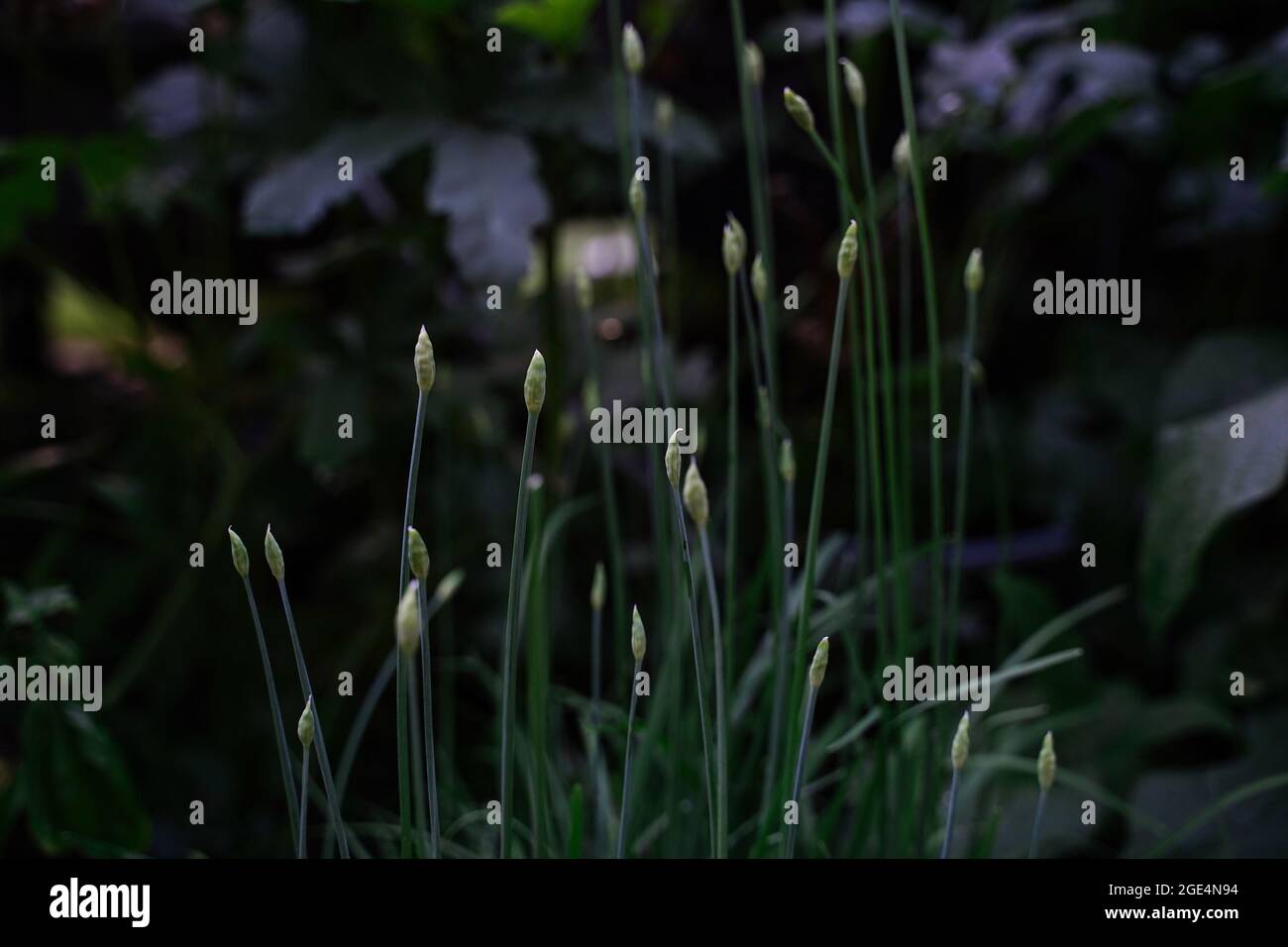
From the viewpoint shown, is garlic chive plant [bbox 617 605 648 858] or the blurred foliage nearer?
garlic chive plant [bbox 617 605 648 858]

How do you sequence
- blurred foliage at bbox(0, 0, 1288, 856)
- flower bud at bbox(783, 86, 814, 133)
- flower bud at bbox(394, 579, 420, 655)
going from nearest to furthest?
1. flower bud at bbox(394, 579, 420, 655)
2. flower bud at bbox(783, 86, 814, 133)
3. blurred foliage at bbox(0, 0, 1288, 856)

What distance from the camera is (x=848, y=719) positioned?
571mm

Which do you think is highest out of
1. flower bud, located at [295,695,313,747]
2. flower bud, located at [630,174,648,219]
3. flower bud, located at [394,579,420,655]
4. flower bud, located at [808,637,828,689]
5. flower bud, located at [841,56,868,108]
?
flower bud, located at [841,56,868,108]

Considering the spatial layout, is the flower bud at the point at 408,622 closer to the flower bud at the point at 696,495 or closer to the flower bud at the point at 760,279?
the flower bud at the point at 696,495

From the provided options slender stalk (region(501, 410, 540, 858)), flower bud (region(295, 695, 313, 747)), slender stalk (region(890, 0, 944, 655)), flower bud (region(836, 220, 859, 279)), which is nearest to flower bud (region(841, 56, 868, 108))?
slender stalk (region(890, 0, 944, 655))

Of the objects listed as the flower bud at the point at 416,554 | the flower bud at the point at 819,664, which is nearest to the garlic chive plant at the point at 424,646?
the flower bud at the point at 416,554

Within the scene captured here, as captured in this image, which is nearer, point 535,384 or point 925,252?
point 535,384

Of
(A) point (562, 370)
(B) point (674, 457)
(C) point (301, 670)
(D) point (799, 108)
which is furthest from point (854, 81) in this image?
(A) point (562, 370)

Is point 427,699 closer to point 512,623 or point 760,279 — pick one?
point 512,623

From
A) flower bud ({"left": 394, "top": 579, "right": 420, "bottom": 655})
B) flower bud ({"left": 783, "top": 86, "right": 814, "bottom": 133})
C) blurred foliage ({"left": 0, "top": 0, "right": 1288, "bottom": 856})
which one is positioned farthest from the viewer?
blurred foliage ({"left": 0, "top": 0, "right": 1288, "bottom": 856})

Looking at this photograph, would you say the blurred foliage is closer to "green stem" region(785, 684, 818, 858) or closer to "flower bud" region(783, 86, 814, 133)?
"green stem" region(785, 684, 818, 858)
